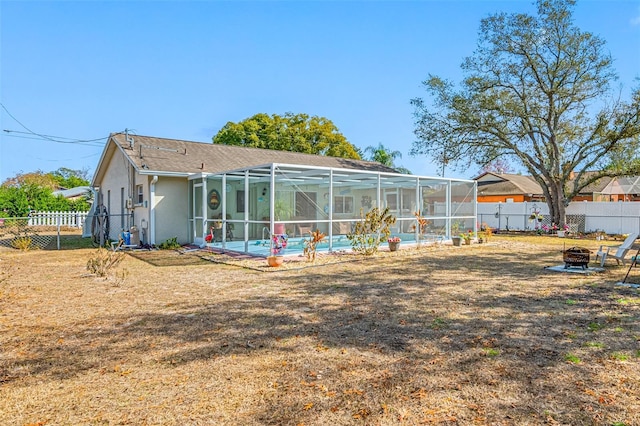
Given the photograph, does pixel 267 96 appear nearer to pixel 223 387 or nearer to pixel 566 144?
pixel 566 144

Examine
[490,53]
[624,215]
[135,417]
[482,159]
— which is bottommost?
[135,417]

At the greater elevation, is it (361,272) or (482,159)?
(482,159)

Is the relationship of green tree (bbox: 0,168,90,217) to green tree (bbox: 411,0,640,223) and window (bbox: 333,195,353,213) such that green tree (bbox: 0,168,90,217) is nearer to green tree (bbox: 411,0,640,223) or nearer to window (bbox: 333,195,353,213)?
window (bbox: 333,195,353,213)

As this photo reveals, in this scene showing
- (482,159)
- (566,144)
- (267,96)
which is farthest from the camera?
(267,96)

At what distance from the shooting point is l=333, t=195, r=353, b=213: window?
12299 mm

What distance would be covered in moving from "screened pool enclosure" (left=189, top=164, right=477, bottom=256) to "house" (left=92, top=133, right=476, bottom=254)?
34 millimetres

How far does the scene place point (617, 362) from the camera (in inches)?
137

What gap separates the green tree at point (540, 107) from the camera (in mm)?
19031

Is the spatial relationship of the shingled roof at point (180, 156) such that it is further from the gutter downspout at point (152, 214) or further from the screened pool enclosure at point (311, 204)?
the screened pool enclosure at point (311, 204)

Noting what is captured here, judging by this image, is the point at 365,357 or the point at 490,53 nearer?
the point at 365,357

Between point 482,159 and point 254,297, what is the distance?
66.4 feet

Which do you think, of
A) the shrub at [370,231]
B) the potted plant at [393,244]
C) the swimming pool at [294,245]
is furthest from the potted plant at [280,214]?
the potted plant at [393,244]

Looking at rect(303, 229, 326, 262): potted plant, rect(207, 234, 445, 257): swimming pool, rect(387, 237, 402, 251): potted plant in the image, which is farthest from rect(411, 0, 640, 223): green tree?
rect(303, 229, 326, 262): potted plant

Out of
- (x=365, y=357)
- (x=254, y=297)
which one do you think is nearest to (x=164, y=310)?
(x=254, y=297)
